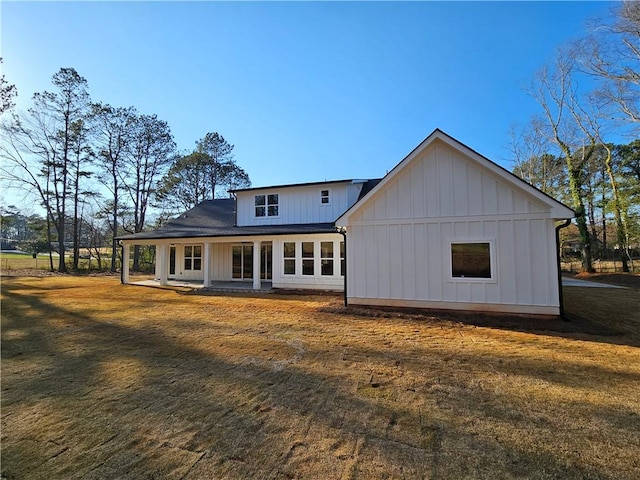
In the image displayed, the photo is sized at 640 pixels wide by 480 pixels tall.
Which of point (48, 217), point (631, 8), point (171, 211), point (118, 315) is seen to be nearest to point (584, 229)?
point (631, 8)

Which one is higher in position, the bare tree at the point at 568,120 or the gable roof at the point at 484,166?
the bare tree at the point at 568,120

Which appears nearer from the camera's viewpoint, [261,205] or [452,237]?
[452,237]

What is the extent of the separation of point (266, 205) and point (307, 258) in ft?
15.0

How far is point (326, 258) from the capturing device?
1263 cm

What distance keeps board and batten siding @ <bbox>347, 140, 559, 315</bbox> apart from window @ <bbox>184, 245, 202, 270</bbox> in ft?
37.6

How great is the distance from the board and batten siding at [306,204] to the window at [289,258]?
82.8 inches

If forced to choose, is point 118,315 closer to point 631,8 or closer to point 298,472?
point 298,472

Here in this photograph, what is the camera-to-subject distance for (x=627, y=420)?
305cm

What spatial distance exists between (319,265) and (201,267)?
842cm

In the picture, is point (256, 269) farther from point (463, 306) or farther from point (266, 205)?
point (463, 306)

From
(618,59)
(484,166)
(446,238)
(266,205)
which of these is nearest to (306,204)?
(266,205)

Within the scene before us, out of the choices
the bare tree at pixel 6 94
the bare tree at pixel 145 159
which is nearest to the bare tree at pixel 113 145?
the bare tree at pixel 145 159

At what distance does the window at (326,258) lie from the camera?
12562 mm

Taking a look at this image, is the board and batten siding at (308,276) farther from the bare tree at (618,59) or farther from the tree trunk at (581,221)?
the bare tree at (618,59)
